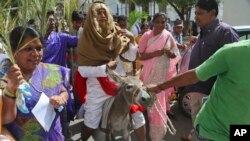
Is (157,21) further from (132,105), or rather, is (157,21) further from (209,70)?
(209,70)

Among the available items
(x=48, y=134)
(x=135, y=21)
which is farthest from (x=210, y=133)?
(x=135, y=21)

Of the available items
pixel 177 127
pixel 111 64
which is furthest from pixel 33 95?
pixel 177 127

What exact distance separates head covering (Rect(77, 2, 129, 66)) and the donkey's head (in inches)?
9.4

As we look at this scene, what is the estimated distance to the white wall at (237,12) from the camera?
45.4ft

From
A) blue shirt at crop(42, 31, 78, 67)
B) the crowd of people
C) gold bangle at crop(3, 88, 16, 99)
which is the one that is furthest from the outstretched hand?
gold bangle at crop(3, 88, 16, 99)

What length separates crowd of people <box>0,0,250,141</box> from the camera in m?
2.41

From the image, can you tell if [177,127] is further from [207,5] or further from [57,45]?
[207,5]

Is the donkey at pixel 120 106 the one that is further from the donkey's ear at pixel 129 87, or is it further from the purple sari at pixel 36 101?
the purple sari at pixel 36 101

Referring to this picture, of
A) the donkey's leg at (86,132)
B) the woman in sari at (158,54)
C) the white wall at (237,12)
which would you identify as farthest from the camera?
the white wall at (237,12)

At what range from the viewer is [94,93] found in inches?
168

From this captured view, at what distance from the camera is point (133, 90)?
149 inches

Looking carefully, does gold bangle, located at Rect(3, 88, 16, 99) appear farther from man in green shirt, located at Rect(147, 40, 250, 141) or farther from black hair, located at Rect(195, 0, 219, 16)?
black hair, located at Rect(195, 0, 219, 16)

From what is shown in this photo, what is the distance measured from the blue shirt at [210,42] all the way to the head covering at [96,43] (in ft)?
2.81

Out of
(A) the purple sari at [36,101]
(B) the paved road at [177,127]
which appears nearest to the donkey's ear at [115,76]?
(A) the purple sari at [36,101]
